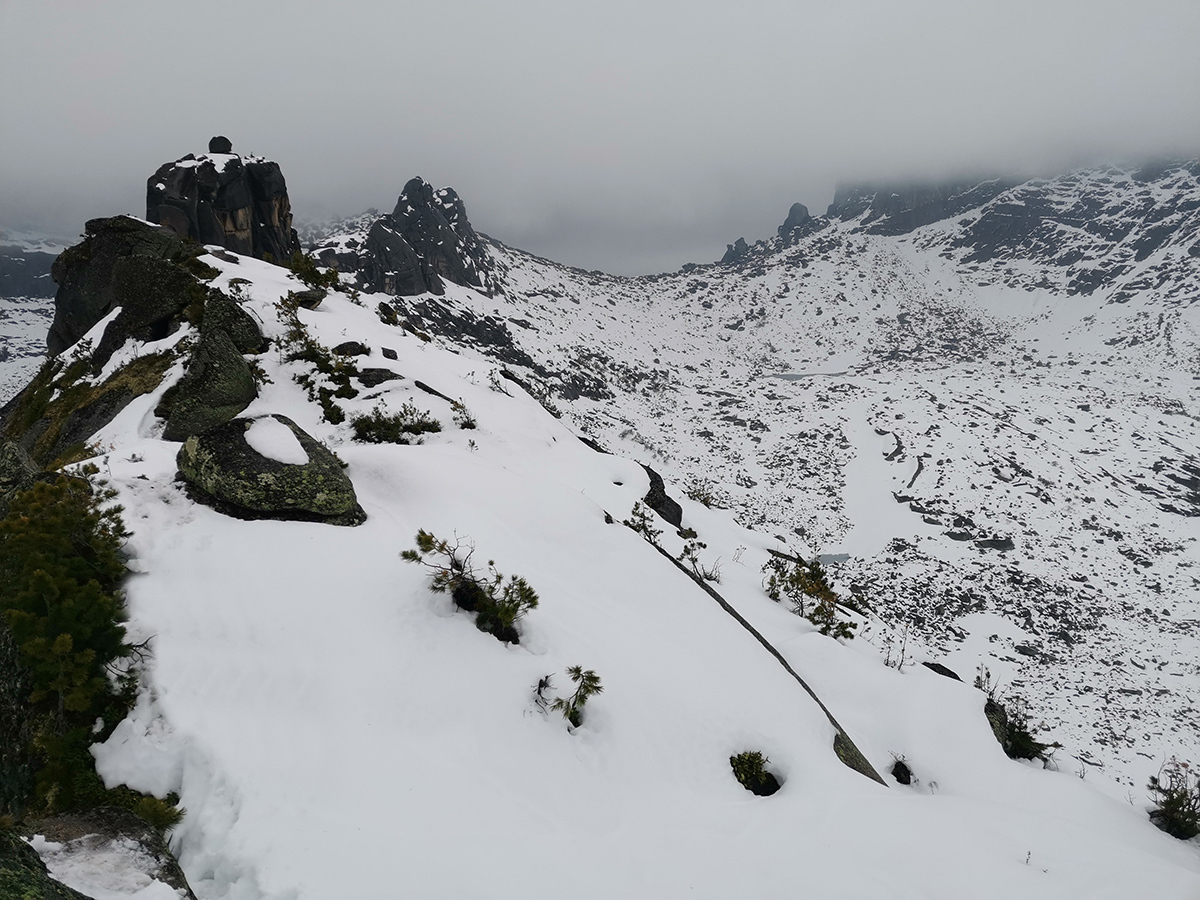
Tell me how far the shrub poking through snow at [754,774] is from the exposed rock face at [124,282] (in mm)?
17936

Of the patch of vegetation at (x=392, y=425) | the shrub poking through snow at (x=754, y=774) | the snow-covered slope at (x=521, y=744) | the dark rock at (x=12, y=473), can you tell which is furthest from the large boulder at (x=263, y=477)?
the shrub poking through snow at (x=754, y=774)

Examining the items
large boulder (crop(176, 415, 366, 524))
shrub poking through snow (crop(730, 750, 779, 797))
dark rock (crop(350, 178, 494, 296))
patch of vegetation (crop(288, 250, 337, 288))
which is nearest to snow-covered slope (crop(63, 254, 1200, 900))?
shrub poking through snow (crop(730, 750, 779, 797))

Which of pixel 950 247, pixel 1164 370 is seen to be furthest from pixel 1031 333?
pixel 950 247

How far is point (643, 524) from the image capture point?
12398 mm

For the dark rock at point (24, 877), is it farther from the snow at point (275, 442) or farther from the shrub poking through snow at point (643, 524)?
the shrub poking through snow at point (643, 524)

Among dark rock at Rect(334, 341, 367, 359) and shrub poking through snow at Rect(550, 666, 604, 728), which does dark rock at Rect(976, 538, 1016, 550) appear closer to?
shrub poking through snow at Rect(550, 666, 604, 728)

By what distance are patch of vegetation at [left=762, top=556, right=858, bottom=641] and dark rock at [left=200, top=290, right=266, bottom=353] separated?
1674cm

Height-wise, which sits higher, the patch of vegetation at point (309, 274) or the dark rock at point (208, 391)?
the patch of vegetation at point (309, 274)

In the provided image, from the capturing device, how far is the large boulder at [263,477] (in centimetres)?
772

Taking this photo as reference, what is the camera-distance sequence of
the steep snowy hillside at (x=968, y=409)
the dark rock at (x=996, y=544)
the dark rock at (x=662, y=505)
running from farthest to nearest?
1. the dark rock at (x=996, y=544)
2. the steep snowy hillside at (x=968, y=409)
3. the dark rock at (x=662, y=505)

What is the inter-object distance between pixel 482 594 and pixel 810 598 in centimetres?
1067

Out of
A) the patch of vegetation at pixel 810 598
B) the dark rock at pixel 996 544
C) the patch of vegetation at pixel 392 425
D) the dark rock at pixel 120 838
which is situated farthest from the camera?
the dark rock at pixel 996 544

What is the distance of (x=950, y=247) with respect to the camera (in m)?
175

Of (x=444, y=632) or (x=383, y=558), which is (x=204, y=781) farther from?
(x=383, y=558)
